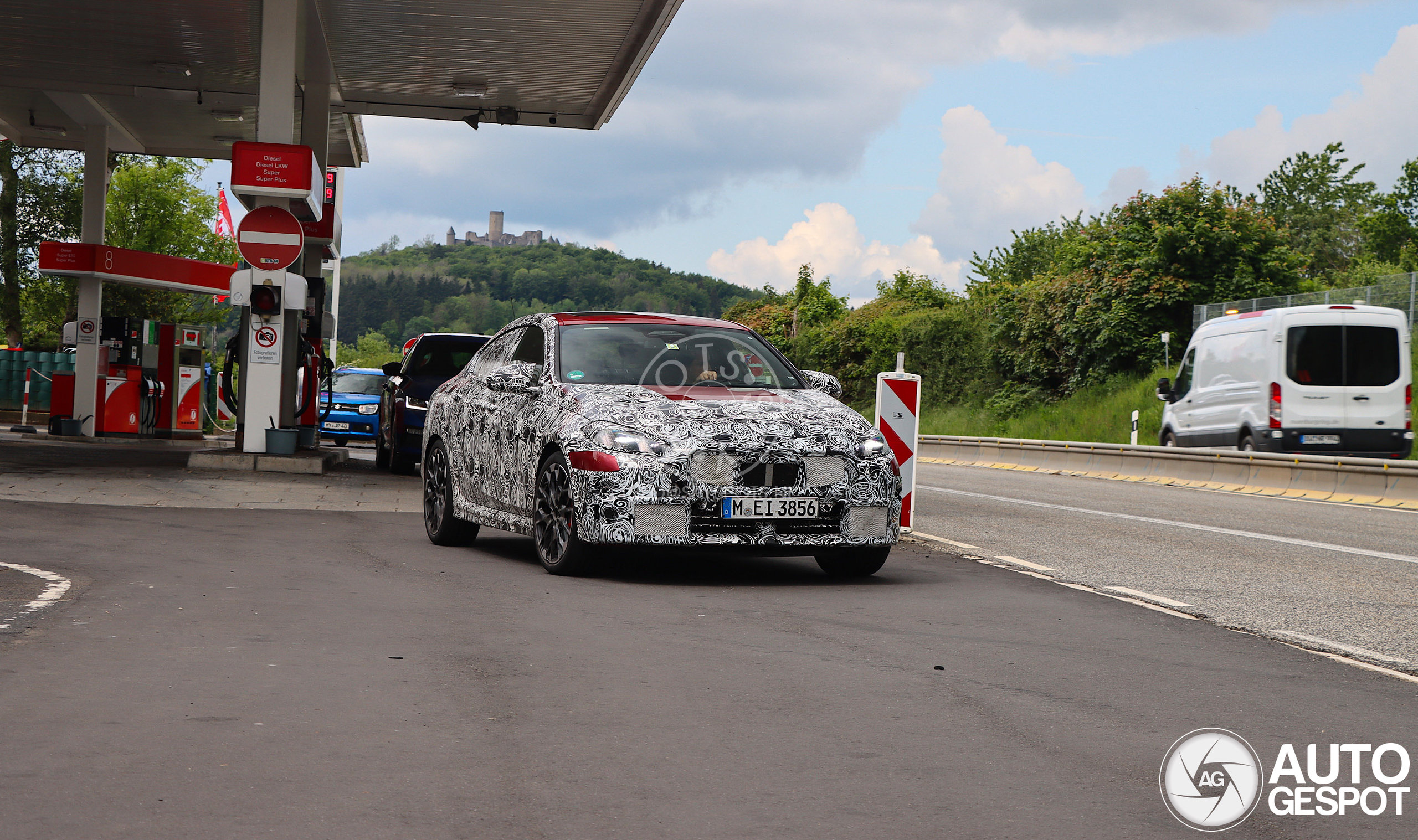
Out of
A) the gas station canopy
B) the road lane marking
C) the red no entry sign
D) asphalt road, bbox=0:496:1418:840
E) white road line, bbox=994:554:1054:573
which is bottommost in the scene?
asphalt road, bbox=0:496:1418:840

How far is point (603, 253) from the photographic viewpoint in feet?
211

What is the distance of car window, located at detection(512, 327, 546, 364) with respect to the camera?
9.57 meters

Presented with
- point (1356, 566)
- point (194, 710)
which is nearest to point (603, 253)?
point (1356, 566)

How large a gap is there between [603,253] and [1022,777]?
6116 cm

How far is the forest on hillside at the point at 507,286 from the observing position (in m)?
62.0

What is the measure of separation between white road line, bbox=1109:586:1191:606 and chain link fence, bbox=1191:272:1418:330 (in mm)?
20526

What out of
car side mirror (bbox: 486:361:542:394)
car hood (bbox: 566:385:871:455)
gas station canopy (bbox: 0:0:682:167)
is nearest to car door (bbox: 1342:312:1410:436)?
gas station canopy (bbox: 0:0:682:167)

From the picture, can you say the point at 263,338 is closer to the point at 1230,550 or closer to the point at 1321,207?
the point at 1230,550

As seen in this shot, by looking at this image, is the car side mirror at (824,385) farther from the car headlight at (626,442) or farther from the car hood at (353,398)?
the car hood at (353,398)

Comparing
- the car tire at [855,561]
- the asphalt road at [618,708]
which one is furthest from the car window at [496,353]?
the car tire at [855,561]

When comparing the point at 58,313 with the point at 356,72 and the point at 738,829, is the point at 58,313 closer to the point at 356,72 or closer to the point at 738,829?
the point at 356,72

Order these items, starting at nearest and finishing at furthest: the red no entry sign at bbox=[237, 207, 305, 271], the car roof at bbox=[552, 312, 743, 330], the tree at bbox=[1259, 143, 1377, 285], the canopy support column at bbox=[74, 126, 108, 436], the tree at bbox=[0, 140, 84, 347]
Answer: the car roof at bbox=[552, 312, 743, 330]
the red no entry sign at bbox=[237, 207, 305, 271]
the canopy support column at bbox=[74, 126, 108, 436]
the tree at bbox=[0, 140, 84, 347]
the tree at bbox=[1259, 143, 1377, 285]

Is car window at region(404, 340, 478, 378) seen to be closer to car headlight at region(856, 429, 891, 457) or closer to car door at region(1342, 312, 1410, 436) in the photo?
car headlight at region(856, 429, 891, 457)

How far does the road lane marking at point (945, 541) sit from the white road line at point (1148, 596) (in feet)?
7.34
